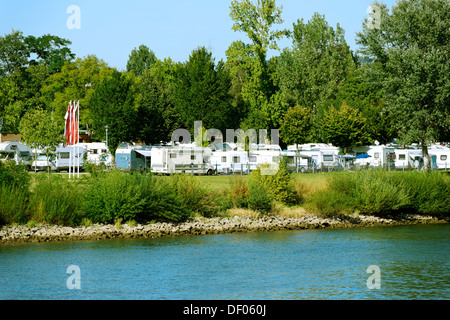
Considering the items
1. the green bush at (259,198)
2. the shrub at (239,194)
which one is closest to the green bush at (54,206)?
the shrub at (239,194)

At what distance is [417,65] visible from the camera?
4284 centimetres

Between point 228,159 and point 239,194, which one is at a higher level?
point 228,159

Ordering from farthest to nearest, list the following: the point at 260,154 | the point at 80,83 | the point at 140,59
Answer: the point at 140,59 < the point at 80,83 < the point at 260,154

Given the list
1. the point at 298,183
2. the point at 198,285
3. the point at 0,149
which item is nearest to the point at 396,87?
the point at 298,183

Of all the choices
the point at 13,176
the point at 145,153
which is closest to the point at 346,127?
the point at 145,153

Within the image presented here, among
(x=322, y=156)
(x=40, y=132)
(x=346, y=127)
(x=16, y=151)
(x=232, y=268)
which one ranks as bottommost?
(x=232, y=268)

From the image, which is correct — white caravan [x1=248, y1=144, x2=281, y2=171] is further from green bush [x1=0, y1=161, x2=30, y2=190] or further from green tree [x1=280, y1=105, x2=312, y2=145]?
green bush [x1=0, y1=161, x2=30, y2=190]

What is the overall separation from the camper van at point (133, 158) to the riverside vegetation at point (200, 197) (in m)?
14.9

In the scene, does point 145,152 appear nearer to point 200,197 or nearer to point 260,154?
point 260,154

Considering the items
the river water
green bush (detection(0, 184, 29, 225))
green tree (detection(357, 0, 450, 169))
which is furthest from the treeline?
green bush (detection(0, 184, 29, 225))

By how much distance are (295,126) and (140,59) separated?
216 feet

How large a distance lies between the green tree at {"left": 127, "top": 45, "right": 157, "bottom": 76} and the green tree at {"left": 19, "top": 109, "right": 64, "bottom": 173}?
68409 mm

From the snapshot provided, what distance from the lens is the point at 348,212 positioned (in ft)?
117
